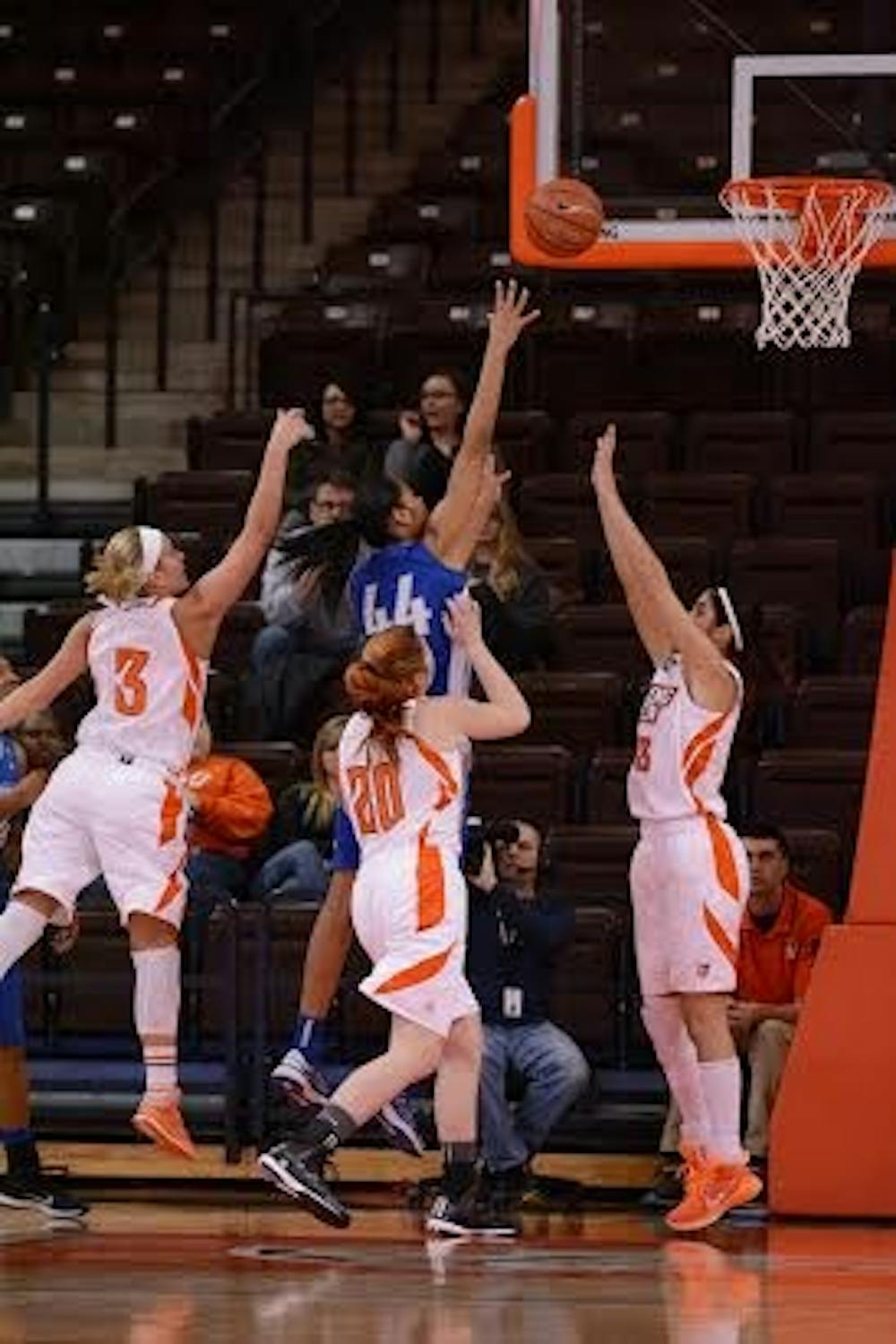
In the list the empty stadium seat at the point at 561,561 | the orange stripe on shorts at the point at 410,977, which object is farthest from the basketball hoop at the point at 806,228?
the empty stadium seat at the point at 561,561

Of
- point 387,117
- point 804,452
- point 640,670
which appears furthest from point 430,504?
point 387,117

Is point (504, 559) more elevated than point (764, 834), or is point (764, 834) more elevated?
point (504, 559)

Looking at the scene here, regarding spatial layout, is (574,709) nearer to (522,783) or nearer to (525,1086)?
(522,783)

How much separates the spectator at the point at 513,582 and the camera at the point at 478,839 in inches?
67.2

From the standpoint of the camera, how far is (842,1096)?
11.6m

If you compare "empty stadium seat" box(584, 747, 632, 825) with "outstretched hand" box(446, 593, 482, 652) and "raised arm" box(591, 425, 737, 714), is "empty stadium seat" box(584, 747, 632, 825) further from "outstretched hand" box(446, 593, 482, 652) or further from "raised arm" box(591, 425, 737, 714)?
"outstretched hand" box(446, 593, 482, 652)

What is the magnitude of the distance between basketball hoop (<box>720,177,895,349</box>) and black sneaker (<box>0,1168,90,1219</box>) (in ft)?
10.8

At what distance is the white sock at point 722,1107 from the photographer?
36.3ft

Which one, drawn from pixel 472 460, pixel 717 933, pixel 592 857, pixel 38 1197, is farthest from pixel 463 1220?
pixel 592 857

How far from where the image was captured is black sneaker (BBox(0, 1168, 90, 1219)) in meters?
11.2

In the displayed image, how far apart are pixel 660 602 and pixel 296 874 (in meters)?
2.28

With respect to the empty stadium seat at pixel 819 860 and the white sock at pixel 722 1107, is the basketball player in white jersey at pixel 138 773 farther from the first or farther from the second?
the empty stadium seat at pixel 819 860

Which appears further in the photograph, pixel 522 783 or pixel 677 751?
pixel 522 783

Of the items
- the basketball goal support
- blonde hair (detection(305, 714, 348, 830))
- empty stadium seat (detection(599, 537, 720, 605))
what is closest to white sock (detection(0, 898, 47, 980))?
blonde hair (detection(305, 714, 348, 830))
